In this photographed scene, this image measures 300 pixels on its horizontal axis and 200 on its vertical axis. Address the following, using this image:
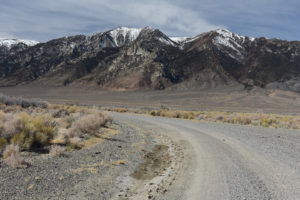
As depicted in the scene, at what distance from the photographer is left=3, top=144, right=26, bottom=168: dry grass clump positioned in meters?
6.79

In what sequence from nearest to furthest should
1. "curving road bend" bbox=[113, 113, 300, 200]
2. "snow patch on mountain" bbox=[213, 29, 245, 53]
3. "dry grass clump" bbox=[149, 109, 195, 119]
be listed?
"curving road bend" bbox=[113, 113, 300, 200], "dry grass clump" bbox=[149, 109, 195, 119], "snow patch on mountain" bbox=[213, 29, 245, 53]

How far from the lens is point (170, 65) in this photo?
5408 inches

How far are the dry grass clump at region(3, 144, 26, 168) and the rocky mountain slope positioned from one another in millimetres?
112787

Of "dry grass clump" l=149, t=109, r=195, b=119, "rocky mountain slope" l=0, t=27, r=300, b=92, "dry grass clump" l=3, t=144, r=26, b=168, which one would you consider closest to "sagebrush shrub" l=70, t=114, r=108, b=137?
"dry grass clump" l=3, t=144, r=26, b=168

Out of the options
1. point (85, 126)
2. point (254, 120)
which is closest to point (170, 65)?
point (254, 120)

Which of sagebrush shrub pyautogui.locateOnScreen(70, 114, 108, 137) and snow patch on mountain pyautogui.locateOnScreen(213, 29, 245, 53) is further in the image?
snow patch on mountain pyautogui.locateOnScreen(213, 29, 245, 53)

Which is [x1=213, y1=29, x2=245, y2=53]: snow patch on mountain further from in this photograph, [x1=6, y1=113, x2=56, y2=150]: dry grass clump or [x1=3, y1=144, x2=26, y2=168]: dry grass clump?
[x1=3, y1=144, x2=26, y2=168]: dry grass clump

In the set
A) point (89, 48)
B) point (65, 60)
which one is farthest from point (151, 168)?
point (89, 48)

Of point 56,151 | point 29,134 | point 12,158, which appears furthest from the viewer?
point 29,134

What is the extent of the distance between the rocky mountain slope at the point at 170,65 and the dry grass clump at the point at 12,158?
370 feet

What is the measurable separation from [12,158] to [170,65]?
13264 cm

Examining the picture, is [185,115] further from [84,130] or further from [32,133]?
[32,133]

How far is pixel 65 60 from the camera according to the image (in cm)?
16938

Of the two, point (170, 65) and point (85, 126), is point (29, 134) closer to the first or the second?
point (85, 126)
